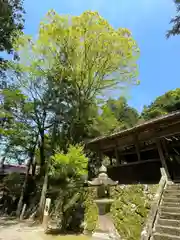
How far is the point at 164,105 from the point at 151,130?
17.0m

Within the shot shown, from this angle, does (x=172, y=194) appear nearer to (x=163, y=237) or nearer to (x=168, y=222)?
(x=168, y=222)

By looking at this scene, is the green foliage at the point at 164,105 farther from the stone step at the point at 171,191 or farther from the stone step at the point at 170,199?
the stone step at the point at 170,199

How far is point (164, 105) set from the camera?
2581 cm

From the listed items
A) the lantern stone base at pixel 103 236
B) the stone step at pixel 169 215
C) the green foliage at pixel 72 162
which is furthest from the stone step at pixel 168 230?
the green foliage at pixel 72 162

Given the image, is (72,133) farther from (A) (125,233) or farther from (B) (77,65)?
(A) (125,233)

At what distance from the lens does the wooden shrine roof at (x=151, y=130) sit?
9154 millimetres

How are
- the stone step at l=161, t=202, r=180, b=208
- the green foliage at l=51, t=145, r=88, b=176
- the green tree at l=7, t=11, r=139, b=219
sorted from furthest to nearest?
the green tree at l=7, t=11, r=139, b=219
the green foliage at l=51, t=145, r=88, b=176
the stone step at l=161, t=202, r=180, b=208

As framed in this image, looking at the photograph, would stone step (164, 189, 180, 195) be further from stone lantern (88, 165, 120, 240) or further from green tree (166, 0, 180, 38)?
green tree (166, 0, 180, 38)

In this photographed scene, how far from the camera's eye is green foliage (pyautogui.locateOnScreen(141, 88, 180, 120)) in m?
25.2

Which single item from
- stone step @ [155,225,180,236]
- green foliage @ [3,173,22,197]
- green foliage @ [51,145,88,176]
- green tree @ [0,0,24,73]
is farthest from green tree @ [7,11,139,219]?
stone step @ [155,225,180,236]

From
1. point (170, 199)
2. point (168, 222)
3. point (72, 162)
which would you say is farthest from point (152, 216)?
point (72, 162)

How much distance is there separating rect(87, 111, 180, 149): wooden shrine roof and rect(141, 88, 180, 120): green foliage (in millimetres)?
14335

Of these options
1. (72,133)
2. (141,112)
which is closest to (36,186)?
(72,133)

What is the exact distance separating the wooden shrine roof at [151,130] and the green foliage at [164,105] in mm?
14335
